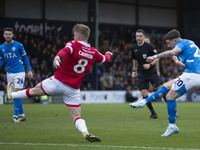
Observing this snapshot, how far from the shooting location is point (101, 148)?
727 cm

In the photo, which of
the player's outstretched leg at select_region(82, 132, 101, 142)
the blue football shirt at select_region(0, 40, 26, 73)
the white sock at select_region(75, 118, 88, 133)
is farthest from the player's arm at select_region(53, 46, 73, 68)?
the blue football shirt at select_region(0, 40, 26, 73)

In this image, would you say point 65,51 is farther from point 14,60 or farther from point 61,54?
point 14,60

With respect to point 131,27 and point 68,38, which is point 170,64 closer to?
point 131,27

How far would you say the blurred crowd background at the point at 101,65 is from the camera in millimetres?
27047

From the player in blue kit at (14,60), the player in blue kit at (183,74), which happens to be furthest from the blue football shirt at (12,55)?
the player in blue kit at (183,74)

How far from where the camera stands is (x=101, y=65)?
29578 mm

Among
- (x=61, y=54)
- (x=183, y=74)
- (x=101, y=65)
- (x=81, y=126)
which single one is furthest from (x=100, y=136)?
(x=101, y=65)

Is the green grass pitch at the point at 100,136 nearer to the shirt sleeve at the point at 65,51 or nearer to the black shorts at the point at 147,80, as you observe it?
the shirt sleeve at the point at 65,51

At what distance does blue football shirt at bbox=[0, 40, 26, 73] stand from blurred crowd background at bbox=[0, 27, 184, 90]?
12.8 m

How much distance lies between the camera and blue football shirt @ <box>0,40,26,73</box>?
12039mm

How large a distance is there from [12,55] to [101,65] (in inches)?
694

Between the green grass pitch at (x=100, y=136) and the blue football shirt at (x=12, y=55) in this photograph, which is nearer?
the green grass pitch at (x=100, y=136)

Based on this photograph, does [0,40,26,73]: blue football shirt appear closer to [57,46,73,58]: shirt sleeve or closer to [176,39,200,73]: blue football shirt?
[57,46,73,58]: shirt sleeve

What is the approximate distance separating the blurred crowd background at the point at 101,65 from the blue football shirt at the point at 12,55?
42.1 ft
